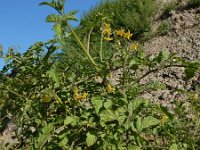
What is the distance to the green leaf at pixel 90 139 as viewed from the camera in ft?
6.98

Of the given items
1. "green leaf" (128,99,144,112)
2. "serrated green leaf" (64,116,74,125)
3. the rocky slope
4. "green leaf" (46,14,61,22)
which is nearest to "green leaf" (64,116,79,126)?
"serrated green leaf" (64,116,74,125)

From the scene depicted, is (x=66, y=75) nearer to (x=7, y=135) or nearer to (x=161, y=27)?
(x=7, y=135)

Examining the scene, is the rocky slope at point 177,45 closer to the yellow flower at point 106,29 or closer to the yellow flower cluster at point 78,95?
the yellow flower at point 106,29

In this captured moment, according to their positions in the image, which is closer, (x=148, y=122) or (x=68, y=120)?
(x=148, y=122)

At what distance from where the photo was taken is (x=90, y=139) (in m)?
2.14

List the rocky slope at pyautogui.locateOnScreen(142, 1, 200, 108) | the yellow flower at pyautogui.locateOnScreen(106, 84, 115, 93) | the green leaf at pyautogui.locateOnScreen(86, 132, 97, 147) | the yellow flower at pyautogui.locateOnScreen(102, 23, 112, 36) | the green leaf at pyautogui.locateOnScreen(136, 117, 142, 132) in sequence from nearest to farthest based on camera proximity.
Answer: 1. the green leaf at pyautogui.locateOnScreen(136, 117, 142, 132)
2. the green leaf at pyautogui.locateOnScreen(86, 132, 97, 147)
3. the yellow flower at pyautogui.locateOnScreen(106, 84, 115, 93)
4. the yellow flower at pyautogui.locateOnScreen(102, 23, 112, 36)
5. the rocky slope at pyautogui.locateOnScreen(142, 1, 200, 108)

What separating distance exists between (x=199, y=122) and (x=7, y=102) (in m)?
1.32

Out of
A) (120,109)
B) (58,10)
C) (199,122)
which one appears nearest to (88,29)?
(58,10)

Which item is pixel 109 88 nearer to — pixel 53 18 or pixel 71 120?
pixel 71 120

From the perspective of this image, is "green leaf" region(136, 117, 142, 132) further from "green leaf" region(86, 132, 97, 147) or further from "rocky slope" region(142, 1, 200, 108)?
"rocky slope" region(142, 1, 200, 108)

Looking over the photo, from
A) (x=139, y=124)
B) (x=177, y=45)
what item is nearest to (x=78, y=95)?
(x=139, y=124)

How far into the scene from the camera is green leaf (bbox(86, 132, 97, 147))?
213 cm

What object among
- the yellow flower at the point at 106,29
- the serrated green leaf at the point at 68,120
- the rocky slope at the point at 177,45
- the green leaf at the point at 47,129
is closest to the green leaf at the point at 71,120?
the serrated green leaf at the point at 68,120

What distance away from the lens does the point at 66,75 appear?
263cm
